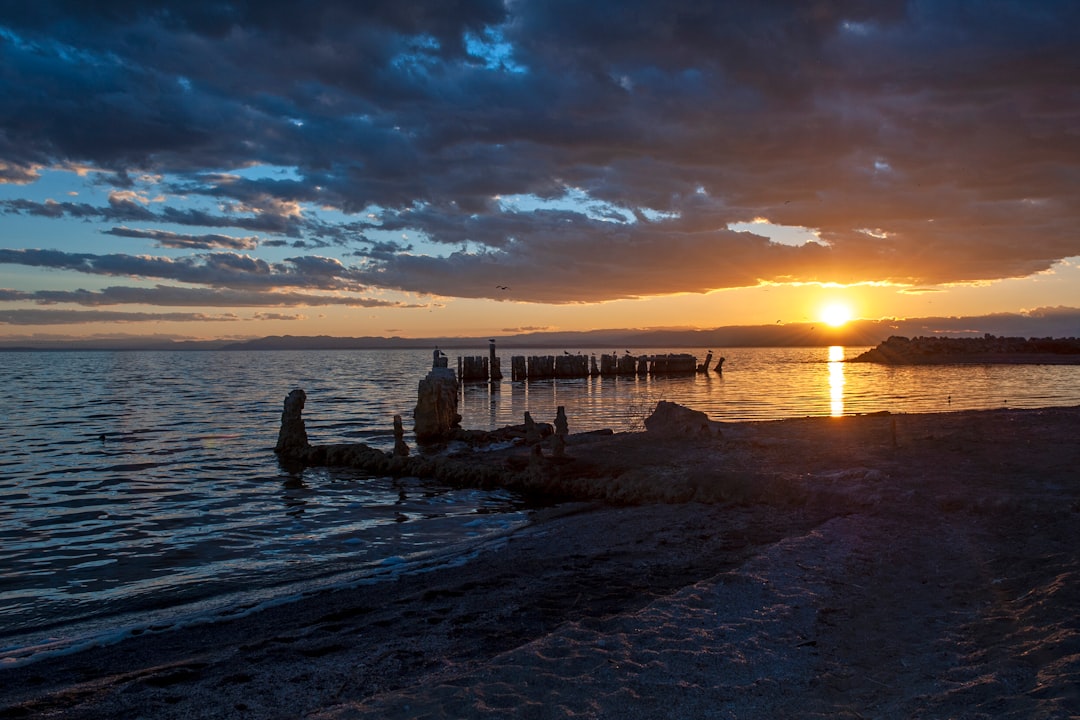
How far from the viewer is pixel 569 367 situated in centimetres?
6562

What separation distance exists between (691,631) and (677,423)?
45.0 feet

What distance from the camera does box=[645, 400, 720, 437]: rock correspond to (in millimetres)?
19875

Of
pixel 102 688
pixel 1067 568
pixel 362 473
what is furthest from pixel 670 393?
pixel 102 688

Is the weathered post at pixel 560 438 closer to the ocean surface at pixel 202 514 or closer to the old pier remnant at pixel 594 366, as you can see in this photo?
the ocean surface at pixel 202 514

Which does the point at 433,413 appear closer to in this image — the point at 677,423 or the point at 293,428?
the point at 293,428

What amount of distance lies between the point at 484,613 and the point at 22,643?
5047 millimetres

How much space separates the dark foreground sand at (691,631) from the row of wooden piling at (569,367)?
49.7 metres

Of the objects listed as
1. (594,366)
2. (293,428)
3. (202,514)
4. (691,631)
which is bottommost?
(202,514)

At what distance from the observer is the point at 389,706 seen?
5211 millimetres

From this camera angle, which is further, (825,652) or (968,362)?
(968,362)

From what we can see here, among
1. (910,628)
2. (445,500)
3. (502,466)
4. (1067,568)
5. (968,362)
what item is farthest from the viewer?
(968,362)

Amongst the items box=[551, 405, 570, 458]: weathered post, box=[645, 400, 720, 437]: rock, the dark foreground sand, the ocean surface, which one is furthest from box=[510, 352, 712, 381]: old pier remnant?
the dark foreground sand

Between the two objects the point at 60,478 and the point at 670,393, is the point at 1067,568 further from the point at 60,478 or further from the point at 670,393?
the point at 670,393

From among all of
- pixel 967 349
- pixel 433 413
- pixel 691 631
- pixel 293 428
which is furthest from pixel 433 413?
pixel 967 349
